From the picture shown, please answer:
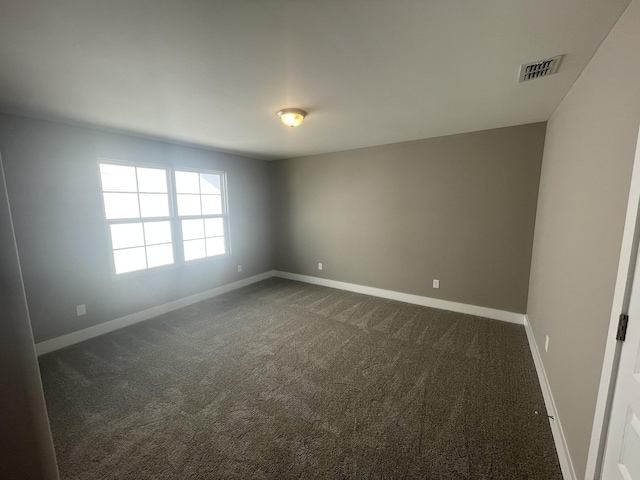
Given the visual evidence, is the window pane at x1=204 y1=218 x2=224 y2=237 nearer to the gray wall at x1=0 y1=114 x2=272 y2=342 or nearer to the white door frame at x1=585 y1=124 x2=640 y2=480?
the gray wall at x1=0 y1=114 x2=272 y2=342

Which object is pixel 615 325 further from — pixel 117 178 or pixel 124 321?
pixel 117 178

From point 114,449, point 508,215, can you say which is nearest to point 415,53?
point 508,215

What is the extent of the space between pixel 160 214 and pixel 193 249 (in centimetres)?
74

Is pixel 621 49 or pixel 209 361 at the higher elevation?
pixel 621 49

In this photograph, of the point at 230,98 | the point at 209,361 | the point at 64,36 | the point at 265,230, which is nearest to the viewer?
the point at 64,36

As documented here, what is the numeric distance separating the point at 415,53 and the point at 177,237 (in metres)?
3.75

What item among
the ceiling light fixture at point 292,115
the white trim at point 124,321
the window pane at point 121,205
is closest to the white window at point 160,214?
the window pane at point 121,205

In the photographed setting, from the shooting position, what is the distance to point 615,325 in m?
1.09

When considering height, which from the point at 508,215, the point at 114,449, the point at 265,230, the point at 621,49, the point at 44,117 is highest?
the point at 44,117

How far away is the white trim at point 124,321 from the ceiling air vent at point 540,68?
4.56m

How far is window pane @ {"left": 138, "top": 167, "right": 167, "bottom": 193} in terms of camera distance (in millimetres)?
3523

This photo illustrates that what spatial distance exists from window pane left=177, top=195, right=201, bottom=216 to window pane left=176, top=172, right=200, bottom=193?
10 cm

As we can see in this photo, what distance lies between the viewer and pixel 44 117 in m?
2.60

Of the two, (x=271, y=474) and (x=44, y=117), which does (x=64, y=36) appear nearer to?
(x=44, y=117)
